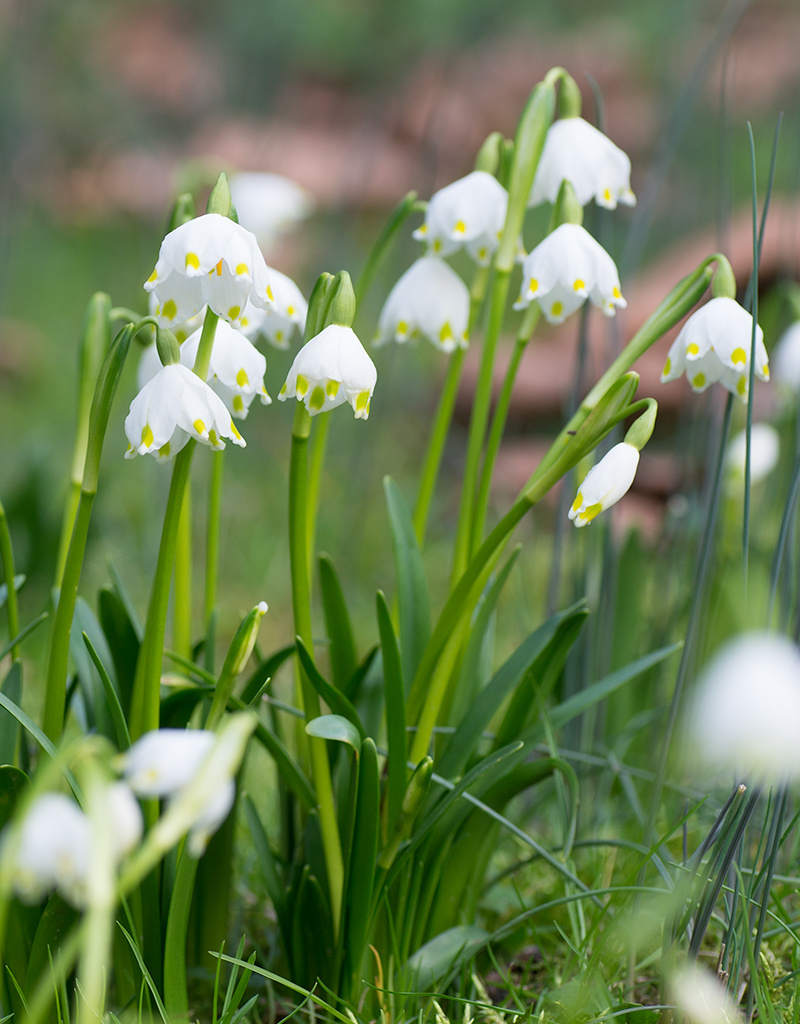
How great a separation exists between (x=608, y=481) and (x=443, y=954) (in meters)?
0.45

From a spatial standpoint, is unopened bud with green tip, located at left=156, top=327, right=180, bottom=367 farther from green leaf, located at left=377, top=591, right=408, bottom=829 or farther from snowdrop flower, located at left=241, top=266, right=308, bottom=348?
green leaf, located at left=377, top=591, right=408, bottom=829

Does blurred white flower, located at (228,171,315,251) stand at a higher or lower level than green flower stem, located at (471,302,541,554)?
higher

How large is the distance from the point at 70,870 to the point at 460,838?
1.60 feet

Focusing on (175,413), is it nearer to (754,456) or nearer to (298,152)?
(754,456)

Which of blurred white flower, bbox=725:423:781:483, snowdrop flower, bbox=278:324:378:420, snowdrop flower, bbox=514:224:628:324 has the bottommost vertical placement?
snowdrop flower, bbox=278:324:378:420

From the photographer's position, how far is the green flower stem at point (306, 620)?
669 millimetres

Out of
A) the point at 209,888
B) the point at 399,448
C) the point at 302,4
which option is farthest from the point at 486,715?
the point at 302,4

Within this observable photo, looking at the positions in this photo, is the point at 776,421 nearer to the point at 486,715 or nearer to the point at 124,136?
the point at 486,715

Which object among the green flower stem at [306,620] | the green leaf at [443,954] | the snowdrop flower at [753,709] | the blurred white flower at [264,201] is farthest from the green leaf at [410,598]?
the blurred white flower at [264,201]

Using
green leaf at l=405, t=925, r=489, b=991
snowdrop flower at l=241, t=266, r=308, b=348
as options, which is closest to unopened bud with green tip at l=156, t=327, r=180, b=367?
snowdrop flower at l=241, t=266, r=308, b=348

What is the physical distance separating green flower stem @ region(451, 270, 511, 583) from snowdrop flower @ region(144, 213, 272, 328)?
0.26 meters

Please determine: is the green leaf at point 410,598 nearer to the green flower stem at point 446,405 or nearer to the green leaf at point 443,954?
the green flower stem at point 446,405

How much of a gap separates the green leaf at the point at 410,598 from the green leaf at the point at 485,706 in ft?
0.25

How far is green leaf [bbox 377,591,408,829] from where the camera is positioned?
2.40ft
